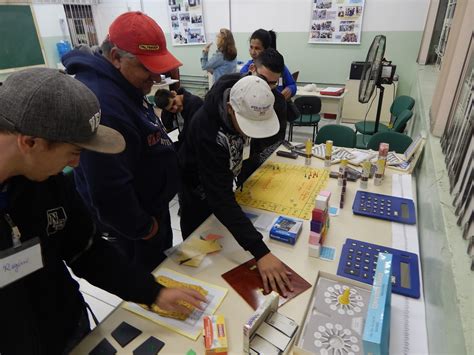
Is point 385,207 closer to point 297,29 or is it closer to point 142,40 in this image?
point 142,40

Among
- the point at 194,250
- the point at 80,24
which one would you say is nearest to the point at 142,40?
the point at 194,250

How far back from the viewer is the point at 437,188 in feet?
3.80

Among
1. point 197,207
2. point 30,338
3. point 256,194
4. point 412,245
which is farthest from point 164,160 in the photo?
point 412,245

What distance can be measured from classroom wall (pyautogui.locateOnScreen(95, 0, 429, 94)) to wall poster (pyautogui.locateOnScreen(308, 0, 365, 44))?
0.29 feet

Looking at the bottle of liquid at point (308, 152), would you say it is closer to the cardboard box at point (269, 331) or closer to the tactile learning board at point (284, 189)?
the tactile learning board at point (284, 189)

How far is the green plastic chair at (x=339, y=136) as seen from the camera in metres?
2.47

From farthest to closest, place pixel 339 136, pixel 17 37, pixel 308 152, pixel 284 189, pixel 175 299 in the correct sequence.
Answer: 1. pixel 17 37
2. pixel 339 136
3. pixel 308 152
4. pixel 284 189
5. pixel 175 299

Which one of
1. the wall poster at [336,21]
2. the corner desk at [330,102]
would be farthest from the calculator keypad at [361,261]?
the wall poster at [336,21]

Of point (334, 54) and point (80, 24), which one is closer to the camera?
point (334, 54)

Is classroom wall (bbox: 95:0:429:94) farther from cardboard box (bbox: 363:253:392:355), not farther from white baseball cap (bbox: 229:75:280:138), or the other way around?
cardboard box (bbox: 363:253:392:355)

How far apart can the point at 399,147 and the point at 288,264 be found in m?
1.62

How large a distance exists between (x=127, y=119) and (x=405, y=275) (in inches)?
44.5

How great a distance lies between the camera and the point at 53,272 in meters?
0.84

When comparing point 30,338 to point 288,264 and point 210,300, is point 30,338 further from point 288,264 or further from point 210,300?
point 288,264
